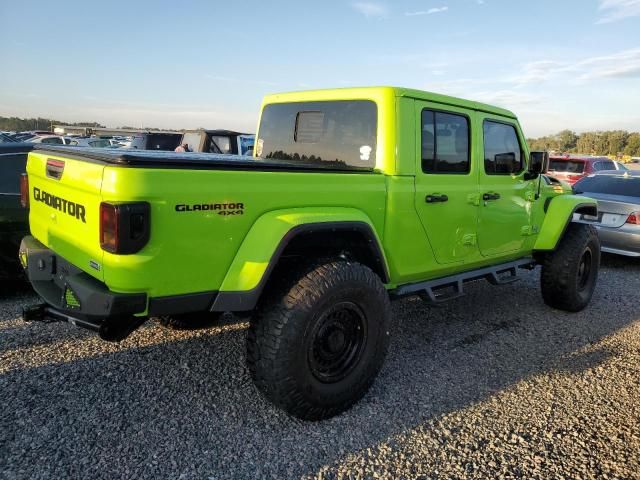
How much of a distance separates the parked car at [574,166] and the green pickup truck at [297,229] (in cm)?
928

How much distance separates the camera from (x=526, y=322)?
16.3 feet

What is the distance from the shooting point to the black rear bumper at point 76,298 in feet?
7.71

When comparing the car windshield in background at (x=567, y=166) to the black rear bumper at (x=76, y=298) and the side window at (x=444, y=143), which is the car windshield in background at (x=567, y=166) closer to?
the side window at (x=444, y=143)

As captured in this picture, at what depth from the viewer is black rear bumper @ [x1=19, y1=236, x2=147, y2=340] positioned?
2.35 m

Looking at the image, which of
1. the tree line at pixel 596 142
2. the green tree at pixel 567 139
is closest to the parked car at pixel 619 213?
the tree line at pixel 596 142

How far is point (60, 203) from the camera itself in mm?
2852

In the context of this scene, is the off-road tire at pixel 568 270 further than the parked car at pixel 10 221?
Yes

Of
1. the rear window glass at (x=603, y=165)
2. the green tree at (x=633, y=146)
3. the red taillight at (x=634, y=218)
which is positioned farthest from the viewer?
the green tree at (x=633, y=146)

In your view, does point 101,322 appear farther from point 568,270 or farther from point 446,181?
point 568,270

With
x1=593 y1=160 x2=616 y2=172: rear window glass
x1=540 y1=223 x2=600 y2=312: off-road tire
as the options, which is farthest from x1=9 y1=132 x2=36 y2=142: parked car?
x1=540 y1=223 x2=600 y2=312: off-road tire

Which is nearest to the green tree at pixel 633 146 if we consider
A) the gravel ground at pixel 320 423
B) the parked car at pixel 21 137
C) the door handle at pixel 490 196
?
the parked car at pixel 21 137

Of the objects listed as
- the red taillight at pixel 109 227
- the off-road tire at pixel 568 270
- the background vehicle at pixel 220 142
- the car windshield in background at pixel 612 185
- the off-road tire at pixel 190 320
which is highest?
the background vehicle at pixel 220 142

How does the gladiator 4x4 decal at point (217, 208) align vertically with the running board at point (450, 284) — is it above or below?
above

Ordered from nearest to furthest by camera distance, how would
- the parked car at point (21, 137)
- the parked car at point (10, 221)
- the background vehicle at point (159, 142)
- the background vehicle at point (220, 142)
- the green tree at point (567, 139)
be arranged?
1. the parked car at point (10, 221)
2. the background vehicle at point (220, 142)
3. the background vehicle at point (159, 142)
4. the parked car at point (21, 137)
5. the green tree at point (567, 139)
